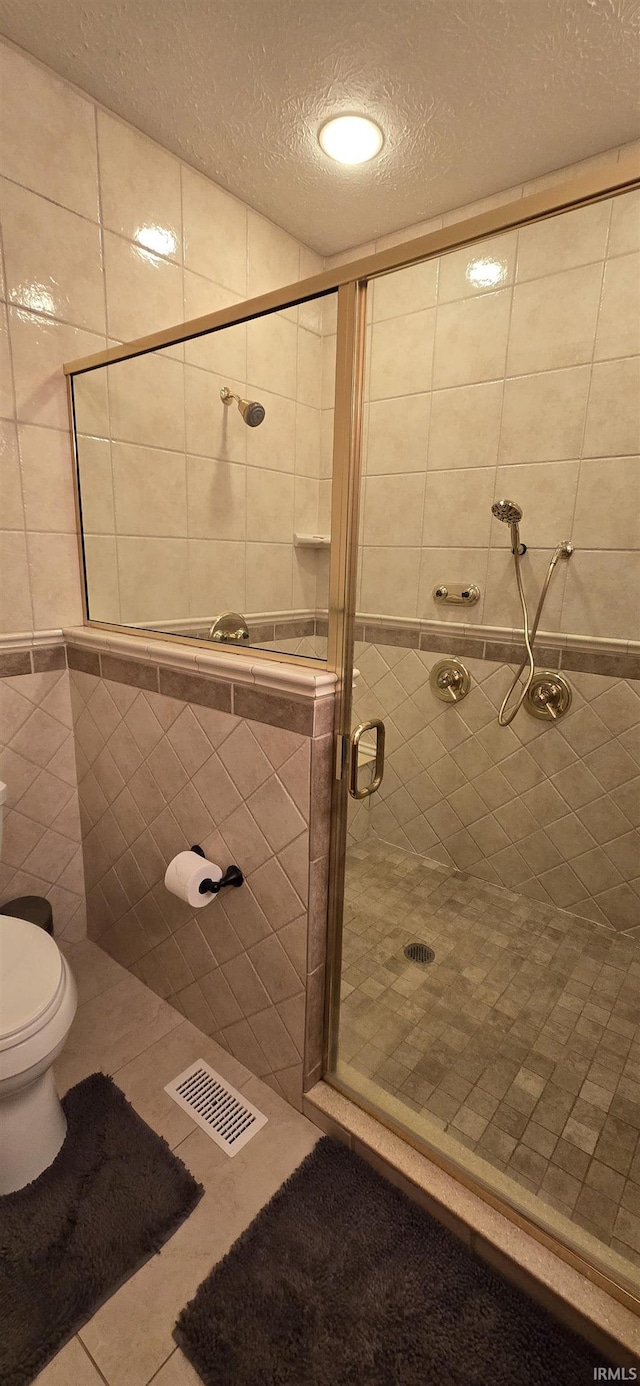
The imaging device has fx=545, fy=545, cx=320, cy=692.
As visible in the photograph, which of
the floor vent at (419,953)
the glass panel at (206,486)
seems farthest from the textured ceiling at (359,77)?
the floor vent at (419,953)

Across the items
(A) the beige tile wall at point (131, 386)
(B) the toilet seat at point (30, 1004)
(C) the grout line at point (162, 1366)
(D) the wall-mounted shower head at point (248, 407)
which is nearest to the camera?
(C) the grout line at point (162, 1366)

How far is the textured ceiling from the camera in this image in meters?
1.20

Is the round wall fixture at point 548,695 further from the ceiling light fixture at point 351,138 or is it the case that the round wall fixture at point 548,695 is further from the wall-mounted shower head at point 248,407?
the ceiling light fixture at point 351,138

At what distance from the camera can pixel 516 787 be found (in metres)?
2.03

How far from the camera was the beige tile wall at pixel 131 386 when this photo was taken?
137cm

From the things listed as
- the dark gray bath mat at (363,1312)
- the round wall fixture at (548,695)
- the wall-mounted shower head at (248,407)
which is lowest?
the dark gray bath mat at (363,1312)

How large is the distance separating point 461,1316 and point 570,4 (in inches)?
102

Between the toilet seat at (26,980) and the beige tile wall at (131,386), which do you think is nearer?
the toilet seat at (26,980)

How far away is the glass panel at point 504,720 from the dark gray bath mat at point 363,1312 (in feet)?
0.58

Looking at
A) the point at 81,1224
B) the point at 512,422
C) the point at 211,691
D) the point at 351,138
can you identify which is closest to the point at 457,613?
the point at 512,422

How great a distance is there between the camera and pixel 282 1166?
119 cm

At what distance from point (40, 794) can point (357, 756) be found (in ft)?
3.58

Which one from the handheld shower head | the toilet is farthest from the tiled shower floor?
the handheld shower head

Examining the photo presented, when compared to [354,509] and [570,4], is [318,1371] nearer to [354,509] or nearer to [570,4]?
[354,509]
